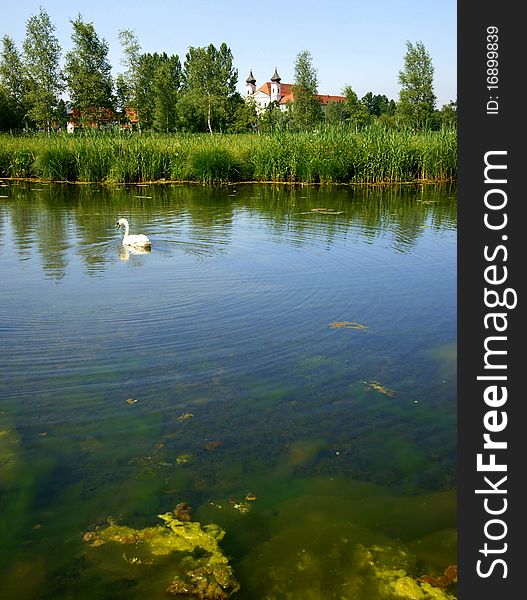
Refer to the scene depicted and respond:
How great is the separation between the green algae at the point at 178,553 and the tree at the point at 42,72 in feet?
156

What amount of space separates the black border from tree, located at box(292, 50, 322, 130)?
185 feet

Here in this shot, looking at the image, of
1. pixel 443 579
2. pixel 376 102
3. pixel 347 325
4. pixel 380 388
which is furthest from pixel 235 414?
pixel 376 102

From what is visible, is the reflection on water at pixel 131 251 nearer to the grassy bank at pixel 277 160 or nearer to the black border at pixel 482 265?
the black border at pixel 482 265

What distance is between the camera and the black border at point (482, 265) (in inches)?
80.9

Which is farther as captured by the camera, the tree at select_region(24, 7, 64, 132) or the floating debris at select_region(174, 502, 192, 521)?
the tree at select_region(24, 7, 64, 132)

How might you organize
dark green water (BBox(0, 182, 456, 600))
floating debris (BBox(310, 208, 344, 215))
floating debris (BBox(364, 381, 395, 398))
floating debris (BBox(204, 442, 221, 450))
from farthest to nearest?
floating debris (BBox(310, 208, 344, 215))
floating debris (BBox(364, 381, 395, 398))
floating debris (BBox(204, 442, 221, 450))
dark green water (BBox(0, 182, 456, 600))

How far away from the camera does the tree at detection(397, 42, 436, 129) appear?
4803 centimetres

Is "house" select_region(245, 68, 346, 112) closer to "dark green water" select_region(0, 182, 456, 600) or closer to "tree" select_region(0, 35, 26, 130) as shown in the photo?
"tree" select_region(0, 35, 26, 130)

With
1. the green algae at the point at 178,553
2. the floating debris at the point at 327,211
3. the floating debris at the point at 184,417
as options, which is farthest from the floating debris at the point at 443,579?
the floating debris at the point at 327,211

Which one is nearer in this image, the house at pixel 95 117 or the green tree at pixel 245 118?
the house at pixel 95 117

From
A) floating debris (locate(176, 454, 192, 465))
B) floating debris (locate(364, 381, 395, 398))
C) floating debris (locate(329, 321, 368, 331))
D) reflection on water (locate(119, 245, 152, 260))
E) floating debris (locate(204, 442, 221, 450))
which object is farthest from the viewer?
reflection on water (locate(119, 245, 152, 260))

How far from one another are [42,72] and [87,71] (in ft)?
11.2

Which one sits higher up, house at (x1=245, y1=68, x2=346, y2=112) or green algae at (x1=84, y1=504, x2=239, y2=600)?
house at (x1=245, y1=68, x2=346, y2=112)

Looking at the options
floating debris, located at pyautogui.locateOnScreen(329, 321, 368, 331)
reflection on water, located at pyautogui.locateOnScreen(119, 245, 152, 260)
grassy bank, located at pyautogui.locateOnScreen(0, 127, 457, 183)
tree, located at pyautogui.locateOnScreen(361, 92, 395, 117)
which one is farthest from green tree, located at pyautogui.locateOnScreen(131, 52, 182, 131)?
tree, located at pyautogui.locateOnScreen(361, 92, 395, 117)
